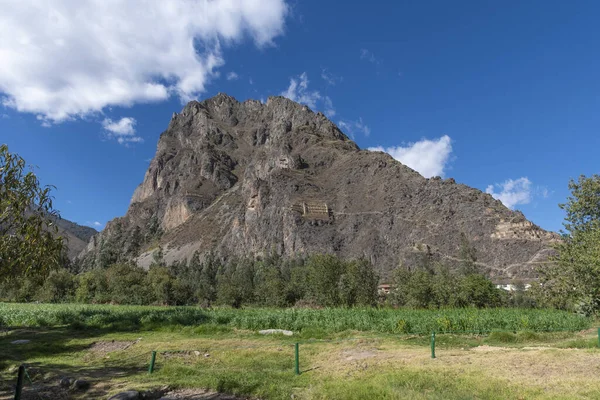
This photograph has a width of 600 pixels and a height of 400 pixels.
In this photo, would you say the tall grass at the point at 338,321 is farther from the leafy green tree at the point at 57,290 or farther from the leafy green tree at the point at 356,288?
the leafy green tree at the point at 57,290

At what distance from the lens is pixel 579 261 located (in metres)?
32.8

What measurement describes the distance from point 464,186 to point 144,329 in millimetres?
189358

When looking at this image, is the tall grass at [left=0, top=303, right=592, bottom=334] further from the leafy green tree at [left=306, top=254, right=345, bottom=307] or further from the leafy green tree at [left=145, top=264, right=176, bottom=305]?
the leafy green tree at [left=145, top=264, right=176, bottom=305]

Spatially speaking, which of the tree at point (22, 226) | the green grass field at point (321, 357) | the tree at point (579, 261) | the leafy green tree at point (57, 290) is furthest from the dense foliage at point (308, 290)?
the tree at point (22, 226)

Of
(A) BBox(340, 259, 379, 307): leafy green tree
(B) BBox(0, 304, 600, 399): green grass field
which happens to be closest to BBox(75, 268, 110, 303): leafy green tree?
(A) BBox(340, 259, 379, 307): leafy green tree

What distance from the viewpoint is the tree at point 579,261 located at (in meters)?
31.9

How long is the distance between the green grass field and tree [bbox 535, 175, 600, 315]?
3.26 metres

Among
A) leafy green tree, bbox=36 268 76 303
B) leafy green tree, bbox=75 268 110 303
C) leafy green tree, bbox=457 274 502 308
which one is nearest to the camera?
leafy green tree, bbox=457 274 502 308

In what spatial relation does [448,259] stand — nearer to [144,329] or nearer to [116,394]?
[144,329]

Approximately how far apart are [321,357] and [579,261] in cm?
2787

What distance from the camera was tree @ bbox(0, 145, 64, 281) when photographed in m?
15.9

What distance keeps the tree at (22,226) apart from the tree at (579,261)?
3814 centimetres

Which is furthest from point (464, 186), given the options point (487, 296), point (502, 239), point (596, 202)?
point (596, 202)

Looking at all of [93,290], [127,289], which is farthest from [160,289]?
[93,290]
